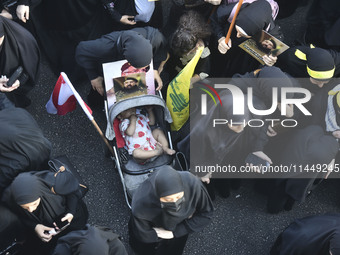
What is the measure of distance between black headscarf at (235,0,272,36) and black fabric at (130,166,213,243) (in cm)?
157

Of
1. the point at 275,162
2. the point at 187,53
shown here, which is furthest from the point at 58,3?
the point at 275,162

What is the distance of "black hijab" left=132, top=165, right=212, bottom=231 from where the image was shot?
3.14m

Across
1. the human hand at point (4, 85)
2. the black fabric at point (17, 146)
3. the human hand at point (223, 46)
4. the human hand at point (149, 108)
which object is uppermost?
the human hand at point (4, 85)

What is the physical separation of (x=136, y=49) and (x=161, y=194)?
4.72 ft

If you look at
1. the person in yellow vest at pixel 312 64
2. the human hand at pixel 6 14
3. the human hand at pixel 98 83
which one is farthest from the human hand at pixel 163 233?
the human hand at pixel 6 14

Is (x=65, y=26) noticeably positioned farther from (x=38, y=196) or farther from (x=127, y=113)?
(x=38, y=196)

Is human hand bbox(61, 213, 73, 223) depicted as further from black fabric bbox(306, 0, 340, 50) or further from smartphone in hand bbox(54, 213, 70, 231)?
black fabric bbox(306, 0, 340, 50)

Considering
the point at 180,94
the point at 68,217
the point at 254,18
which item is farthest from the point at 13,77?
the point at 254,18

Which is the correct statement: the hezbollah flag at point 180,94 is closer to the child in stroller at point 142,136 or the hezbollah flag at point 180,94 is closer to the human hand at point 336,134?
the child in stroller at point 142,136

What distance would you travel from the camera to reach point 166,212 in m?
3.32

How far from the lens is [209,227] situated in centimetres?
440

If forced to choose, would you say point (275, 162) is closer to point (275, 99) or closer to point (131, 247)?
point (275, 99)

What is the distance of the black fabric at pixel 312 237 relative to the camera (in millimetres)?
3344

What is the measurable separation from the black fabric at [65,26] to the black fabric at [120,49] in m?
0.62
